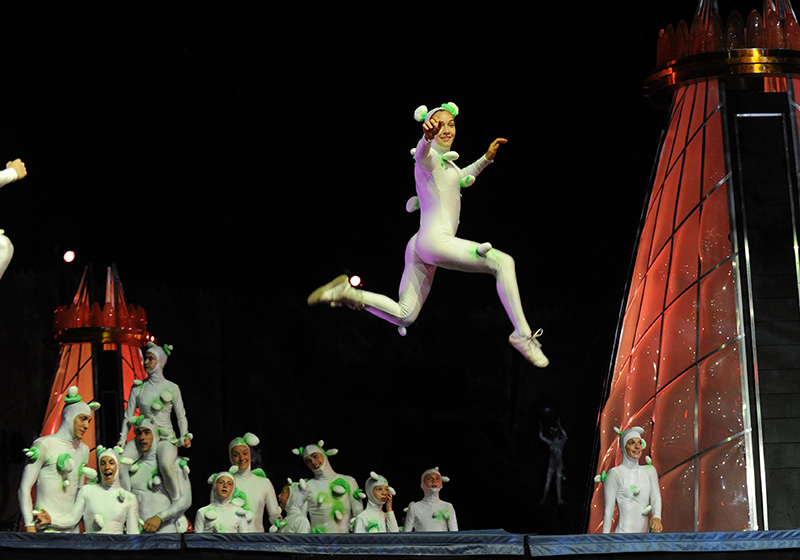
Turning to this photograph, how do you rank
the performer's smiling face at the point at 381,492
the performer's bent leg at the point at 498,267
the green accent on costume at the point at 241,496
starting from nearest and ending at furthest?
1. the performer's bent leg at the point at 498,267
2. the green accent on costume at the point at 241,496
3. the performer's smiling face at the point at 381,492

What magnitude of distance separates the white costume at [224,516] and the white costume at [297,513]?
1.59ft

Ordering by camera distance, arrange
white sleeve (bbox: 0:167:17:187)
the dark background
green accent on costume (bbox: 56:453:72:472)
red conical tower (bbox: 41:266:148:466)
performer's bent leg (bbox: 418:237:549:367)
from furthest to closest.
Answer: the dark background < red conical tower (bbox: 41:266:148:466) < green accent on costume (bbox: 56:453:72:472) < performer's bent leg (bbox: 418:237:549:367) < white sleeve (bbox: 0:167:17:187)

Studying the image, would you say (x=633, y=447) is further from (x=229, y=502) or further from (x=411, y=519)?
(x=229, y=502)

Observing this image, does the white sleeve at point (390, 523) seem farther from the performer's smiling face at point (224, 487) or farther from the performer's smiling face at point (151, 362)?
the performer's smiling face at point (151, 362)

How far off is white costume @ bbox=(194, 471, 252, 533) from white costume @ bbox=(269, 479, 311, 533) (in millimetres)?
486

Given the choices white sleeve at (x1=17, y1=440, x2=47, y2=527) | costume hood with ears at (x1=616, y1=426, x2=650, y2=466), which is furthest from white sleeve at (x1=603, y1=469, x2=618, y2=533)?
white sleeve at (x1=17, y1=440, x2=47, y2=527)

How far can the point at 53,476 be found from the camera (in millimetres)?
7145

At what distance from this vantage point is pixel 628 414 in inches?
321

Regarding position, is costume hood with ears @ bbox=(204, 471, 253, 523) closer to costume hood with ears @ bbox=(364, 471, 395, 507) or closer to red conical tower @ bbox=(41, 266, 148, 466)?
costume hood with ears @ bbox=(364, 471, 395, 507)

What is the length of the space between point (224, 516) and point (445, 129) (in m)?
2.60

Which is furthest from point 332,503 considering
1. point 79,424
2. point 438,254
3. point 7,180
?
point 7,180

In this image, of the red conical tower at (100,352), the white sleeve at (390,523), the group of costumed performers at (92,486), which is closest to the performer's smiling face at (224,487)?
the group of costumed performers at (92,486)

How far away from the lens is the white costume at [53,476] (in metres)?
7.10

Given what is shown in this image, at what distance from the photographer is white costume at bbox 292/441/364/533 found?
8.19m
